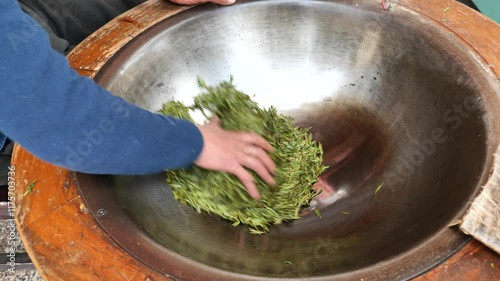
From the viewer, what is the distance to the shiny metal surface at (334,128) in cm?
89

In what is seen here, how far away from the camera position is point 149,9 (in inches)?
52.9

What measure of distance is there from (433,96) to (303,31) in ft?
1.40

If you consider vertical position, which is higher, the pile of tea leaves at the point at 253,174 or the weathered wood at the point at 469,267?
the weathered wood at the point at 469,267

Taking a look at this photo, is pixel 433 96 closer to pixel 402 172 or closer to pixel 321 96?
pixel 402 172

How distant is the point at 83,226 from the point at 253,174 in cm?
40

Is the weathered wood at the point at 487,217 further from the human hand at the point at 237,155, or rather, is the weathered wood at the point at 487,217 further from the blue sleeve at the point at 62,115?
the blue sleeve at the point at 62,115

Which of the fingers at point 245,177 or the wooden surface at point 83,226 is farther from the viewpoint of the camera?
the fingers at point 245,177

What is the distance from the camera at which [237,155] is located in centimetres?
104

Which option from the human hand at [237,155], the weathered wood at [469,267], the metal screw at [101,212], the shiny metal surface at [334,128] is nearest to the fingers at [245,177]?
the human hand at [237,155]

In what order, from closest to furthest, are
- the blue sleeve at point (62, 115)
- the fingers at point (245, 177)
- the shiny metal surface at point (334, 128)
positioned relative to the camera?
1. the blue sleeve at point (62, 115)
2. the shiny metal surface at point (334, 128)
3. the fingers at point (245, 177)

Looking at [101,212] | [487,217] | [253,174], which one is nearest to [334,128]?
[253,174]

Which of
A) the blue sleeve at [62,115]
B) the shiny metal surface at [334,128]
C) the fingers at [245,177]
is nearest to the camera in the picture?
the blue sleeve at [62,115]

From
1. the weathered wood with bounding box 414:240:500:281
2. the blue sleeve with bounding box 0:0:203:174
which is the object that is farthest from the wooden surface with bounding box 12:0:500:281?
the blue sleeve with bounding box 0:0:203:174

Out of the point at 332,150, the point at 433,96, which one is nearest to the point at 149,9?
the point at 332,150
